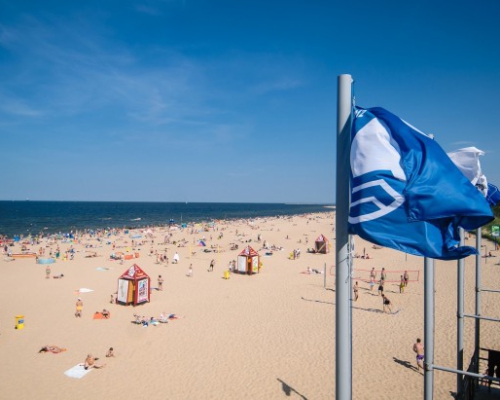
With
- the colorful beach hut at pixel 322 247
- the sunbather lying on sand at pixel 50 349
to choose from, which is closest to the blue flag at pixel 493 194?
the sunbather lying on sand at pixel 50 349

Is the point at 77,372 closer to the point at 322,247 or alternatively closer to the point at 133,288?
the point at 133,288

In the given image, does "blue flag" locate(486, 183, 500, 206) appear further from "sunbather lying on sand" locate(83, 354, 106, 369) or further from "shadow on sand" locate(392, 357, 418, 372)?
"sunbather lying on sand" locate(83, 354, 106, 369)

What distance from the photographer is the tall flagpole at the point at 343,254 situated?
293 centimetres

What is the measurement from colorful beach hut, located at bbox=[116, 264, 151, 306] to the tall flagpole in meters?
16.0

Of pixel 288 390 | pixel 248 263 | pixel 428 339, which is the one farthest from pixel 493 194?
pixel 248 263

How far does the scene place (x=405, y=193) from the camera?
2971 millimetres

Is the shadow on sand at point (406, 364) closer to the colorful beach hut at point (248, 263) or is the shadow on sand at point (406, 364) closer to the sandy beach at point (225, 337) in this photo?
the sandy beach at point (225, 337)

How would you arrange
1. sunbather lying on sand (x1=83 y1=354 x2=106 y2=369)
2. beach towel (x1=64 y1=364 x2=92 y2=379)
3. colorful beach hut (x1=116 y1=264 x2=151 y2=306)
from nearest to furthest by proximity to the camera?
beach towel (x1=64 y1=364 x2=92 y2=379)
sunbather lying on sand (x1=83 y1=354 x2=106 y2=369)
colorful beach hut (x1=116 y1=264 x2=151 y2=306)

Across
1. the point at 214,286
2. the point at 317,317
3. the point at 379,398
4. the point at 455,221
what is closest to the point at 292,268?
the point at 214,286

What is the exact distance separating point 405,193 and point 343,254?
0.72 meters

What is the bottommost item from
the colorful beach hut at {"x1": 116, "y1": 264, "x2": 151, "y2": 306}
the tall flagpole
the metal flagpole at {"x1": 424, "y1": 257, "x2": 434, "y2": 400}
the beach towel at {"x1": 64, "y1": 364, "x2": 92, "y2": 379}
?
the beach towel at {"x1": 64, "y1": 364, "x2": 92, "y2": 379}

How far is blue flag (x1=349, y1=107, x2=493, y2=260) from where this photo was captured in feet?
9.57

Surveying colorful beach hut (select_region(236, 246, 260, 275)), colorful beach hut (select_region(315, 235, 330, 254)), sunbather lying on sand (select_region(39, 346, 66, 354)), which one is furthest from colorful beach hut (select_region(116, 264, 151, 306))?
colorful beach hut (select_region(315, 235, 330, 254))

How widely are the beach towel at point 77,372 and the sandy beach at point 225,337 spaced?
0.47 feet
